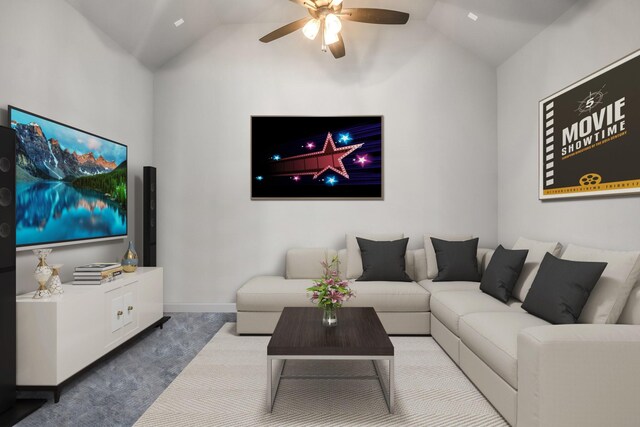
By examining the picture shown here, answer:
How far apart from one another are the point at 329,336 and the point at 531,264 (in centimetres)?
192

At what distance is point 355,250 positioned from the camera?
425 cm

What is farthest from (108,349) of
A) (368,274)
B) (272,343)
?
(368,274)

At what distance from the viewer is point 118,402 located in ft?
7.78

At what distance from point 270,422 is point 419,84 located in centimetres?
400

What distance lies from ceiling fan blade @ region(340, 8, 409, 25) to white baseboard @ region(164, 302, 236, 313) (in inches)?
132

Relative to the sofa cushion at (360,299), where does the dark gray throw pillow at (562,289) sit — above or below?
above

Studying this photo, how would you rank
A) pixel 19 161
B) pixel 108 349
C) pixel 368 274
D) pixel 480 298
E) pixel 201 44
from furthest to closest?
pixel 201 44 < pixel 368 274 < pixel 480 298 < pixel 108 349 < pixel 19 161

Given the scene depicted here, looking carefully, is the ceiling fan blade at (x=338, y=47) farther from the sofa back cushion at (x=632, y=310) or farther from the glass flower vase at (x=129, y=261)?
the sofa back cushion at (x=632, y=310)

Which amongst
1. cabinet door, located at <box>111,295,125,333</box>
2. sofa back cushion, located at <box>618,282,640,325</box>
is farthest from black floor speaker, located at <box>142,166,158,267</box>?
sofa back cushion, located at <box>618,282,640,325</box>

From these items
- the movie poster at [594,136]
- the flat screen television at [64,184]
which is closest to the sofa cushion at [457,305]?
the movie poster at [594,136]

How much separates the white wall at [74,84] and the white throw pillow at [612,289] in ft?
12.4

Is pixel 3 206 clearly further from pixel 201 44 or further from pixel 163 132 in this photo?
pixel 201 44

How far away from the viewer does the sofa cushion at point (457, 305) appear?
2883 millimetres

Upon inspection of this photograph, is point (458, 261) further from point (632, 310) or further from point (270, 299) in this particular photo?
point (270, 299)
